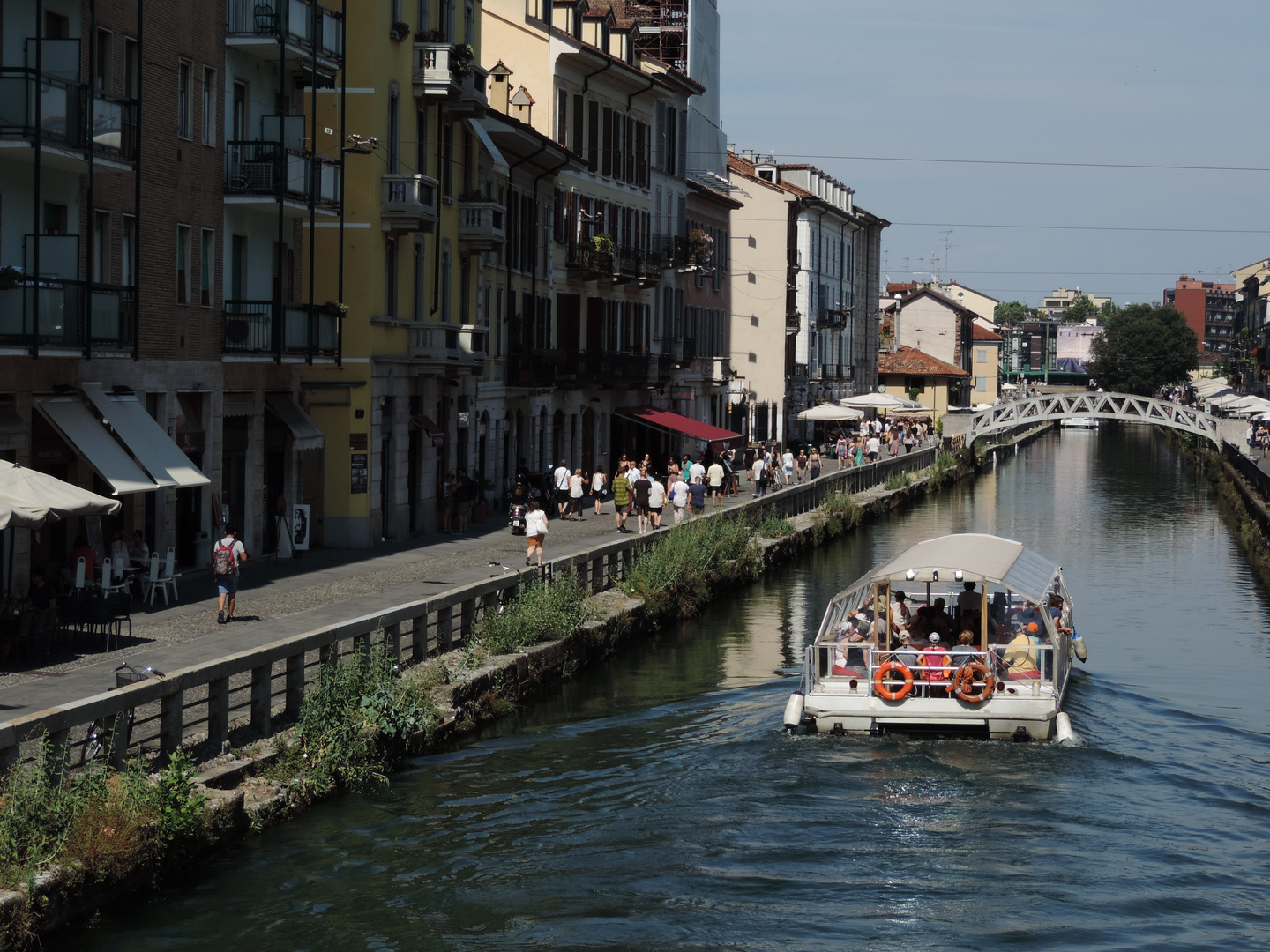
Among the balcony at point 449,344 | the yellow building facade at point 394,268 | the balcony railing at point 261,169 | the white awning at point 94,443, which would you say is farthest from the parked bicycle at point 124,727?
the balcony at point 449,344

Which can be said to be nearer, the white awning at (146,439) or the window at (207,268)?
the white awning at (146,439)

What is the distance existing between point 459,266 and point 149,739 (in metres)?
27.6

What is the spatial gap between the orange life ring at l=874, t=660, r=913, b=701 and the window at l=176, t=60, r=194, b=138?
1564 centimetres

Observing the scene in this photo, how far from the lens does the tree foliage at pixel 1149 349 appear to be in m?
170

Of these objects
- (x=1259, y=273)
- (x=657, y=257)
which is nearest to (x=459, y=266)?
(x=657, y=257)

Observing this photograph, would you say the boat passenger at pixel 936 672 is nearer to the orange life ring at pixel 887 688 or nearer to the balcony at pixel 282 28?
the orange life ring at pixel 887 688

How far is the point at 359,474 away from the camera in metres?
36.0

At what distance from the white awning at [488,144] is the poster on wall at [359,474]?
10028mm

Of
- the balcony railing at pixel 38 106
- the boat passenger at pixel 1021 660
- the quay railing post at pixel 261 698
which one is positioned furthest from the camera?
the balcony railing at pixel 38 106

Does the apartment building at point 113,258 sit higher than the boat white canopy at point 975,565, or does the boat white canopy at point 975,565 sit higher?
the apartment building at point 113,258

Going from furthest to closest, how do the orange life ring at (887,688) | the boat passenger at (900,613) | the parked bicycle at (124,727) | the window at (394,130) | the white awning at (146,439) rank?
the window at (394,130) → the white awning at (146,439) → the boat passenger at (900,613) → the orange life ring at (887,688) → the parked bicycle at (124,727)

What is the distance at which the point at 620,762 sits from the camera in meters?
20.1

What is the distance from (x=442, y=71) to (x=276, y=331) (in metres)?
8.91

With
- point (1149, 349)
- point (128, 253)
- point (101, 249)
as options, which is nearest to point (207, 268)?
point (128, 253)
